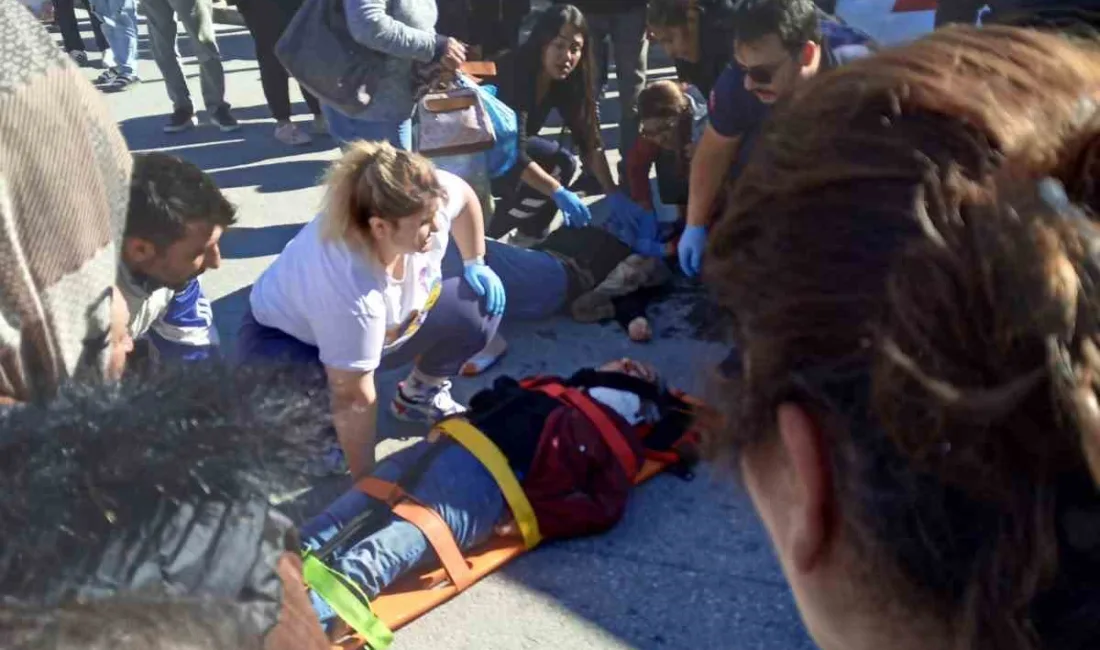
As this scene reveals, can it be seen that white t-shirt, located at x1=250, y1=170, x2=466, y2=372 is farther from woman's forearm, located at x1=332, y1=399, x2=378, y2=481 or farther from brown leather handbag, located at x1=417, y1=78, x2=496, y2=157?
brown leather handbag, located at x1=417, y1=78, x2=496, y2=157

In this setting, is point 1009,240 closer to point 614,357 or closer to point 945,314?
point 945,314

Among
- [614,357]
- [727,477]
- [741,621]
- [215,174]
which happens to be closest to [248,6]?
[215,174]

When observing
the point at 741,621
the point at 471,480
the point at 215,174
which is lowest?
the point at 215,174

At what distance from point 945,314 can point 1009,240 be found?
5 cm

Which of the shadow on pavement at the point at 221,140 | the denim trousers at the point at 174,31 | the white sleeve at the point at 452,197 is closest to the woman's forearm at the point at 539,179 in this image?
the white sleeve at the point at 452,197

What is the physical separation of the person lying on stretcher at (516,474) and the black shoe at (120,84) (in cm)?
576

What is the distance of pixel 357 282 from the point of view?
2.62 meters

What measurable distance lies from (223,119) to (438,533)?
460cm

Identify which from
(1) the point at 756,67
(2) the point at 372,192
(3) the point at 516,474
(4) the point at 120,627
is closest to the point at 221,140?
(2) the point at 372,192

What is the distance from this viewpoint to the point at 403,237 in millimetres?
2697

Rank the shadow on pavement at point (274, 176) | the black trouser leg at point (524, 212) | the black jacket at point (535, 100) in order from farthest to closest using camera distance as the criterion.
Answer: the shadow on pavement at point (274, 176)
the black jacket at point (535, 100)
the black trouser leg at point (524, 212)

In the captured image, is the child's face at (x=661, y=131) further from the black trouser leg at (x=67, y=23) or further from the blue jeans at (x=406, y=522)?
the black trouser leg at (x=67, y=23)

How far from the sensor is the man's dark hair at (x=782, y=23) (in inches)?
116

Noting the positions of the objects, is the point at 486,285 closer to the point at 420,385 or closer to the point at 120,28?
the point at 420,385
